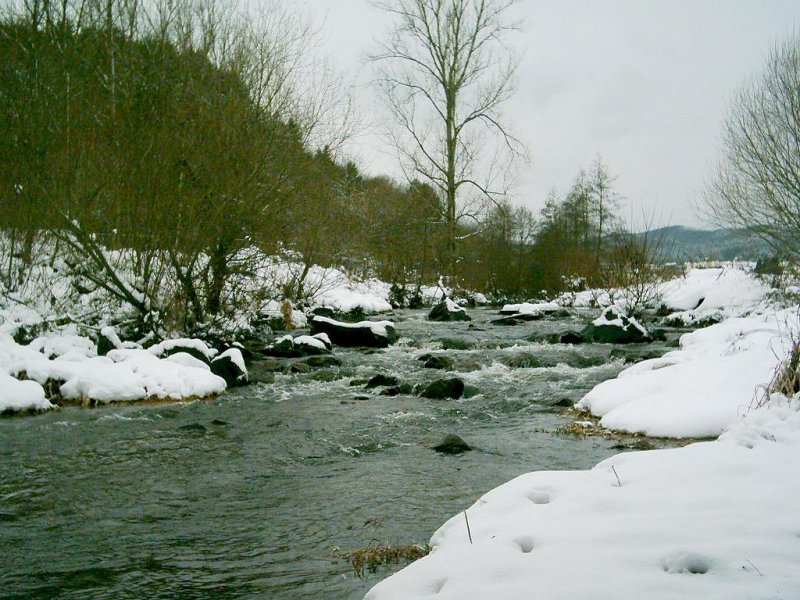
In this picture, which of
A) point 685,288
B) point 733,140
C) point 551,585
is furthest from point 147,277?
point 685,288

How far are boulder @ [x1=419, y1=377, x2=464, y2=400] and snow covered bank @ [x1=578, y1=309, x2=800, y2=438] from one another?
185cm

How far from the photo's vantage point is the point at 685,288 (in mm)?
21203

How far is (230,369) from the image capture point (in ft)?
34.1

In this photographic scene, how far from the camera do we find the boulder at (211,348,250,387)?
10336 mm

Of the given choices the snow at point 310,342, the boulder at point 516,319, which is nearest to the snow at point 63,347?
the snow at point 310,342

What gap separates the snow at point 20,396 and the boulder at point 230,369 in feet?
8.64

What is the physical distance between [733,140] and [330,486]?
51.9ft

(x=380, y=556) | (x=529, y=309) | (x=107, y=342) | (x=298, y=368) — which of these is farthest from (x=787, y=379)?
(x=529, y=309)

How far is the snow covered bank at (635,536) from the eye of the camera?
7.91 ft

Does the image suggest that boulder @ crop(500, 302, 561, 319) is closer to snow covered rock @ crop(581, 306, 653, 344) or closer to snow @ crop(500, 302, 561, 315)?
snow @ crop(500, 302, 561, 315)

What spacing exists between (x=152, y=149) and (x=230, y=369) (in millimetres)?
4430

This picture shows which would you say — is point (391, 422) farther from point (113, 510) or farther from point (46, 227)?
point (46, 227)

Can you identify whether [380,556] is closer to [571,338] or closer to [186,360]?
[186,360]

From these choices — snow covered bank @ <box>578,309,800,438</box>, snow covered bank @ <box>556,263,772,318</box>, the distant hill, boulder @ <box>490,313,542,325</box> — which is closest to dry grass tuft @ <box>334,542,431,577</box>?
snow covered bank @ <box>578,309,800,438</box>
